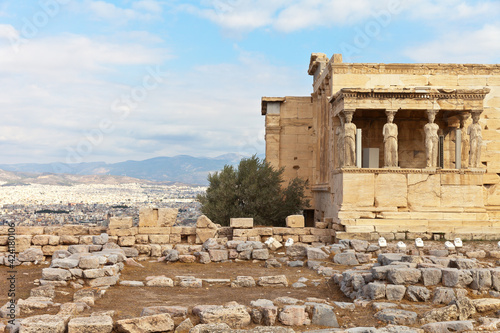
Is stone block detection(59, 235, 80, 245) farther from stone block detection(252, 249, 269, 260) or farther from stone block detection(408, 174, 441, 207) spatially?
stone block detection(408, 174, 441, 207)

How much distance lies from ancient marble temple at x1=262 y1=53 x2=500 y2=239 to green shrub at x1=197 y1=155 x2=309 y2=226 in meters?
1.59

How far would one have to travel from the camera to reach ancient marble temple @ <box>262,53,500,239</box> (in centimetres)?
1481

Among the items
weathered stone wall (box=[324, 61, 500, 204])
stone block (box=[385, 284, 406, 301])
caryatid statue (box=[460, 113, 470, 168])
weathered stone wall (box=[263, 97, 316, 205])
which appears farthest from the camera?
weathered stone wall (box=[263, 97, 316, 205])

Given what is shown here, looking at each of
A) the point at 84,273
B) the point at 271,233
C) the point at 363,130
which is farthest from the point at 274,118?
the point at 84,273

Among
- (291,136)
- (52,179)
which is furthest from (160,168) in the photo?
(291,136)

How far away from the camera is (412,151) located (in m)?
17.8

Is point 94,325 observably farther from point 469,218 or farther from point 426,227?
point 469,218

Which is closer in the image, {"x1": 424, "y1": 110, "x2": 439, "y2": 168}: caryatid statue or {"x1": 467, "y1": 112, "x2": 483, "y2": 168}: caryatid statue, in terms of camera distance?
{"x1": 424, "y1": 110, "x2": 439, "y2": 168}: caryatid statue

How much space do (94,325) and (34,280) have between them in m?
4.42

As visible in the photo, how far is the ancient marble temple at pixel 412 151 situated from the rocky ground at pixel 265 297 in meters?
2.89

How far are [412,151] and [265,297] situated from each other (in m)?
11.1

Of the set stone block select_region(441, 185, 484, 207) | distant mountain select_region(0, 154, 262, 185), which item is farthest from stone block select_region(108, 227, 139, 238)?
distant mountain select_region(0, 154, 262, 185)

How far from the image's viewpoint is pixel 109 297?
8250 millimetres

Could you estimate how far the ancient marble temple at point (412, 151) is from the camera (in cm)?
1481
